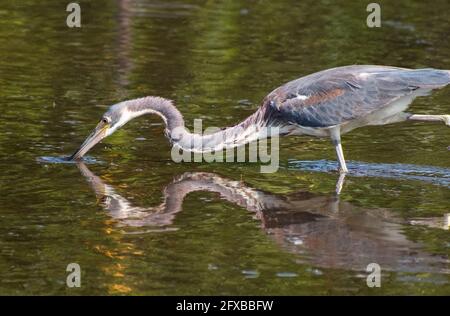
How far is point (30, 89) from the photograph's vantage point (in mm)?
14672

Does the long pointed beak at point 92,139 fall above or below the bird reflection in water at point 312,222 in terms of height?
above

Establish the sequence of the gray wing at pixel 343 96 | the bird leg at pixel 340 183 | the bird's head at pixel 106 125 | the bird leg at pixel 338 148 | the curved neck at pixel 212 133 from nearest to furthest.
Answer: the bird leg at pixel 340 183 → the gray wing at pixel 343 96 → the bird leg at pixel 338 148 → the curved neck at pixel 212 133 → the bird's head at pixel 106 125

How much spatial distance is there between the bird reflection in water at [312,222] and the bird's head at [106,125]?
0.22 meters

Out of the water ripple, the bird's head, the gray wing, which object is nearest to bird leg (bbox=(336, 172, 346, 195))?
the water ripple

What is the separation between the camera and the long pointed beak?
38.8 feet

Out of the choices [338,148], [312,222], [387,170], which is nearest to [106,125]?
[338,148]

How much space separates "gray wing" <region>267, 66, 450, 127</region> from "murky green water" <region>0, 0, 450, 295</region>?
632mm

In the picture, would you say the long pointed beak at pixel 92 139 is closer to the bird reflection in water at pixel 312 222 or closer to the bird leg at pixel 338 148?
the bird reflection in water at pixel 312 222

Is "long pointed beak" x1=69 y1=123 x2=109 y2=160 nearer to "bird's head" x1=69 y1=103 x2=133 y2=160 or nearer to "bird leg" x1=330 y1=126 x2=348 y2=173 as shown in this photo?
"bird's head" x1=69 y1=103 x2=133 y2=160

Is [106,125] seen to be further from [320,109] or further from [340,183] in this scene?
[340,183]

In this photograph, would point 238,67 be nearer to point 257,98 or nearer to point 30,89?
point 257,98

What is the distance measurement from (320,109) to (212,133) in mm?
1177

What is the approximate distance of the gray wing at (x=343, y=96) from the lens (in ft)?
37.4

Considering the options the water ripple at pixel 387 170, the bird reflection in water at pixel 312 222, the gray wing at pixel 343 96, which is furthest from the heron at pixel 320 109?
the bird reflection in water at pixel 312 222
